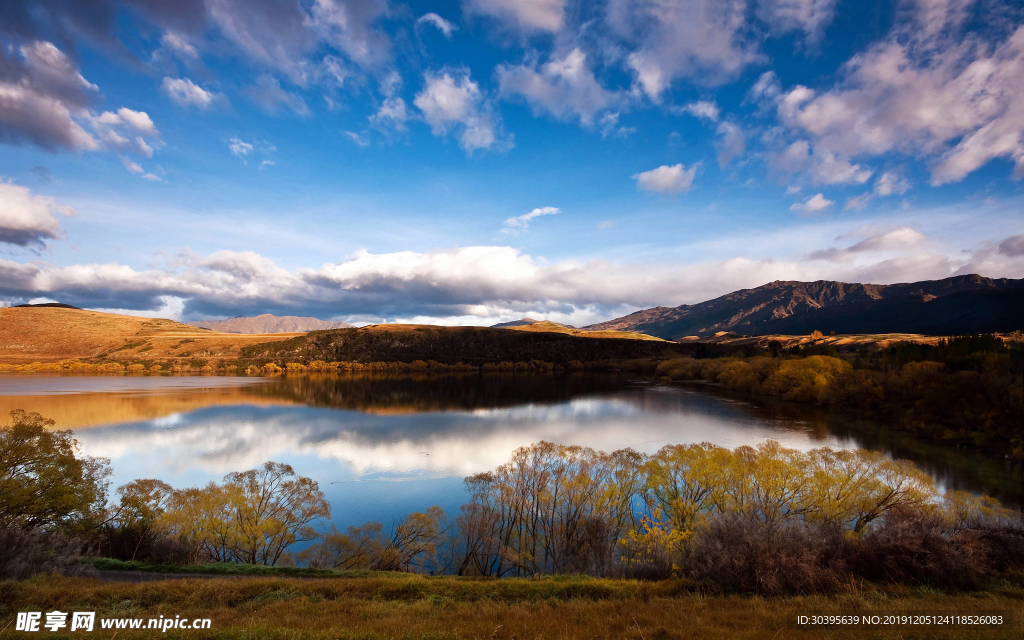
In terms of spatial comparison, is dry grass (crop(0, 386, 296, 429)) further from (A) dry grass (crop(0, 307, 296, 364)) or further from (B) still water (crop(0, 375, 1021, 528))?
(A) dry grass (crop(0, 307, 296, 364))

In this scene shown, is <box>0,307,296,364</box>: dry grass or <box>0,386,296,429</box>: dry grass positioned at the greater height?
<box>0,307,296,364</box>: dry grass

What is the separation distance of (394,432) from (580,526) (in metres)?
26.2

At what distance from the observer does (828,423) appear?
151ft

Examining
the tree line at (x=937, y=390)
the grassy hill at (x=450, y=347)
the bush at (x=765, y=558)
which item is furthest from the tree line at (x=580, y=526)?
the grassy hill at (x=450, y=347)

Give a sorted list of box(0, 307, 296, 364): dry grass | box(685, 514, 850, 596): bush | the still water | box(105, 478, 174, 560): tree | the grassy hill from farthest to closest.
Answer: the grassy hill → box(0, 307, 296, 364): dry grass → the still water → box(105, 478, 174, 560): tree → box(685, 514, 850, 596): bush

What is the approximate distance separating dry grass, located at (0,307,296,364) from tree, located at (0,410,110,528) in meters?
128

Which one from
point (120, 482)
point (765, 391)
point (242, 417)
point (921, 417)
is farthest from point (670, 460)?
point (765, 391)

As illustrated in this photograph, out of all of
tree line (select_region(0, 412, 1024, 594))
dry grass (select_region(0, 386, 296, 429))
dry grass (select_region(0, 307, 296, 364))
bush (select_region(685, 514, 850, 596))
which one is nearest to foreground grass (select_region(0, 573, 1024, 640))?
bush (select_region(685, 514, 850, 596))

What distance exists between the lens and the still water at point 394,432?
2651 centimetres

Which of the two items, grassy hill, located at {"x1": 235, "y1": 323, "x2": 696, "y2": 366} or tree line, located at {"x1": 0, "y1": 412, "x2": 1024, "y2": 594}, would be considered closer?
tree line, located at {"x1": 0, "y1": 412, "x2": 1024, "y2": 594}

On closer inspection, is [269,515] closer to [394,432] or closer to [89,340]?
[394,432]

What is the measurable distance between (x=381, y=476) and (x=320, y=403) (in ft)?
128

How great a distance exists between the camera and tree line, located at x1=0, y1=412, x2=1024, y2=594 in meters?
11.0

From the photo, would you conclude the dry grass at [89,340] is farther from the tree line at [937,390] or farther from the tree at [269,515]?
the tree line at [937,390]
